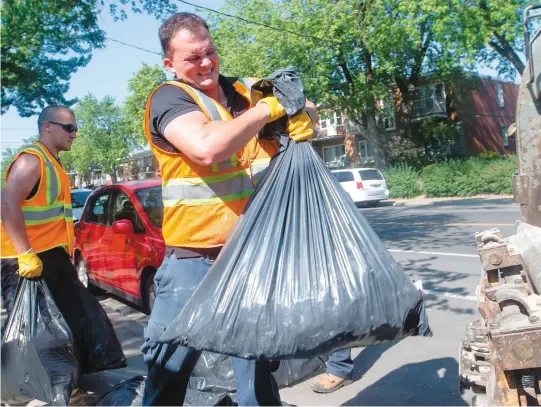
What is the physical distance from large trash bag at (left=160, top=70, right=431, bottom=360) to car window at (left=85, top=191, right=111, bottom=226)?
5.13m

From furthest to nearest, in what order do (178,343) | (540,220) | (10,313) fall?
(10,313)
(540,220)
(178,343)

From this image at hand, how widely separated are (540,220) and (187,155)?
75.2 inches

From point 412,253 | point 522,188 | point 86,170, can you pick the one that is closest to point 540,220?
point 522,188

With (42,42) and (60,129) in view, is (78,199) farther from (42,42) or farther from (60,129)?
(60,129)

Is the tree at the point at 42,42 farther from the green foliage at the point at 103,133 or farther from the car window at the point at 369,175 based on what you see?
the green foliage at the point at 103,133

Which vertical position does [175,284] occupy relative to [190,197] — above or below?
below

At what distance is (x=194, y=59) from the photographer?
82.4 inches

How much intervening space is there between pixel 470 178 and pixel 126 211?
67.3 ft

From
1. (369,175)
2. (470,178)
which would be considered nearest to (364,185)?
(369,175)

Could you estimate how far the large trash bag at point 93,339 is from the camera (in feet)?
11.6

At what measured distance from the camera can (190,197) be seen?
2082 millimetres

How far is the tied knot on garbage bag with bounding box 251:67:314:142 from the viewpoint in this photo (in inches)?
76.5

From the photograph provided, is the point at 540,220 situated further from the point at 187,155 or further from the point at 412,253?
the point at 412,253

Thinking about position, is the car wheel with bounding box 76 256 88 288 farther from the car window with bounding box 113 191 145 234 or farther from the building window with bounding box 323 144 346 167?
the building window with bounding box 323 144 346 167
